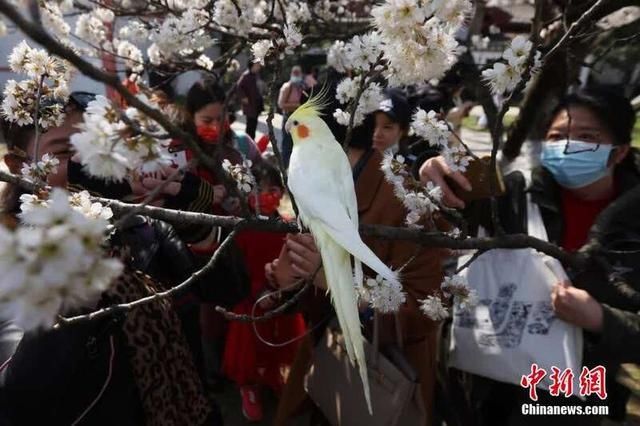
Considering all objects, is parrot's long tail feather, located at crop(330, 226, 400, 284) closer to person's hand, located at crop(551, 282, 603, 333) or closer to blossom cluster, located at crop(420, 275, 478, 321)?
blossom cluster, located at crop(420, 275, 478, 321)

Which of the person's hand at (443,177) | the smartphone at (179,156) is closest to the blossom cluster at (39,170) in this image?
the smartphone at (179,156)

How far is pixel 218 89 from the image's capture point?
3.20m

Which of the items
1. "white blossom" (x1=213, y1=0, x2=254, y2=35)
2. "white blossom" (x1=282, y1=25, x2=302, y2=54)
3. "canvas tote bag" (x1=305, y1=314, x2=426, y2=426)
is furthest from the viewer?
"white blossom" (x1=213, y1=0, x2=254, y2=35)

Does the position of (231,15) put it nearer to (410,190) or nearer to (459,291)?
(410,190)

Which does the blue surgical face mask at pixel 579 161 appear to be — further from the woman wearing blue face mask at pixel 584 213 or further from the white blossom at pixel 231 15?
the white blossom at pixel 231 15

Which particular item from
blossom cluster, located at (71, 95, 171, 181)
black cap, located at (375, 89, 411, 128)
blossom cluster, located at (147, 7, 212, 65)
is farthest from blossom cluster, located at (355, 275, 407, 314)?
blossom cluster, located at (147, 7, 212, 65)

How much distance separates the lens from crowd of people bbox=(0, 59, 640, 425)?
4.06 feet

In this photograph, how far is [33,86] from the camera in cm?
132

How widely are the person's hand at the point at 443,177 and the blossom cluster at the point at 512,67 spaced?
0.47m

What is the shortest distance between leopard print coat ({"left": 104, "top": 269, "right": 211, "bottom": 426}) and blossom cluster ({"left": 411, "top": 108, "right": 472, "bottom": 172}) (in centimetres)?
93

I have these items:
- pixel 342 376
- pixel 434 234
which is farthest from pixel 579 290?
pixel 342 376

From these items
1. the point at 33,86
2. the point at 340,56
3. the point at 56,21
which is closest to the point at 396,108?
the point at 340,56

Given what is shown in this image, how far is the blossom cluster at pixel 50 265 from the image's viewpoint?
0.50 m

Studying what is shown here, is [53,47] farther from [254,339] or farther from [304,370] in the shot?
[254,339]
